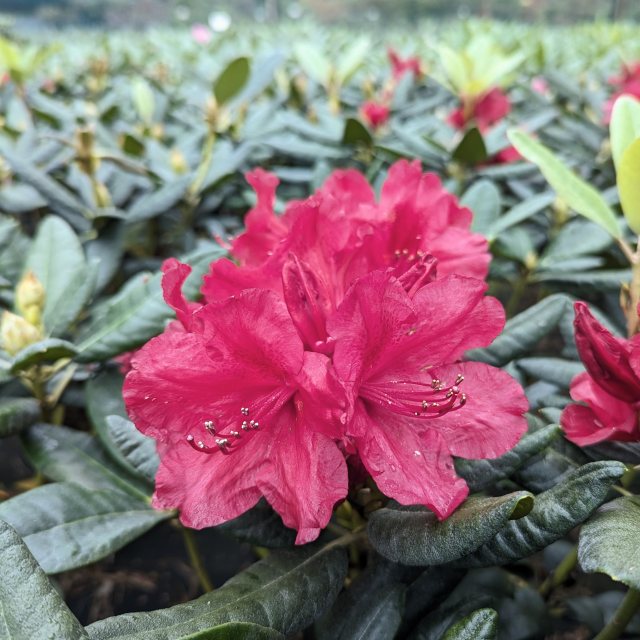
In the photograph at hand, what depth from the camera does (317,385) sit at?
2.22 ft

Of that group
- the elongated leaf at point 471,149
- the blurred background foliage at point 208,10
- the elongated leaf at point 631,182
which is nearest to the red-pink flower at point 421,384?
the elongated leaf at point 631,182

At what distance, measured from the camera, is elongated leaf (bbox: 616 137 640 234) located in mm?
859

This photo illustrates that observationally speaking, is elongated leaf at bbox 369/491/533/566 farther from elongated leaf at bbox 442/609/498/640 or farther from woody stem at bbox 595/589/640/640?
woody stem at bbox 595/589/640/640

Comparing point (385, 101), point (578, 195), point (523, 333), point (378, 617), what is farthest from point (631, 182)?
point (385, 101)

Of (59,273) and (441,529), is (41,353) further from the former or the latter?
(441,529)

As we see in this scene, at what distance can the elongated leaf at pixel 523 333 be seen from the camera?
3.25 ft

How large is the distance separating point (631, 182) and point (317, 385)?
500mm

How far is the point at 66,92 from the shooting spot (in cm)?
340

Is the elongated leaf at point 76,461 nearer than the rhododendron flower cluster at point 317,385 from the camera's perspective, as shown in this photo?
No

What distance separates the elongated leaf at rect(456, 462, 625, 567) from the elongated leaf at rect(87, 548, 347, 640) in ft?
0.63

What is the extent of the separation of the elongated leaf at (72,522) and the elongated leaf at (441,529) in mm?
312

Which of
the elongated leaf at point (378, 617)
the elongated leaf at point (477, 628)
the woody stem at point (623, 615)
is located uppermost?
the elongated leaf at point (477, 628)

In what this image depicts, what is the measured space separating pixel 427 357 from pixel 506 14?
27383 mm

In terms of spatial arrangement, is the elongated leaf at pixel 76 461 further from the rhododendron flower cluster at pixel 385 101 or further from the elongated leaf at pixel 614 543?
the rhododendron flower cluster at pixel 385 101
